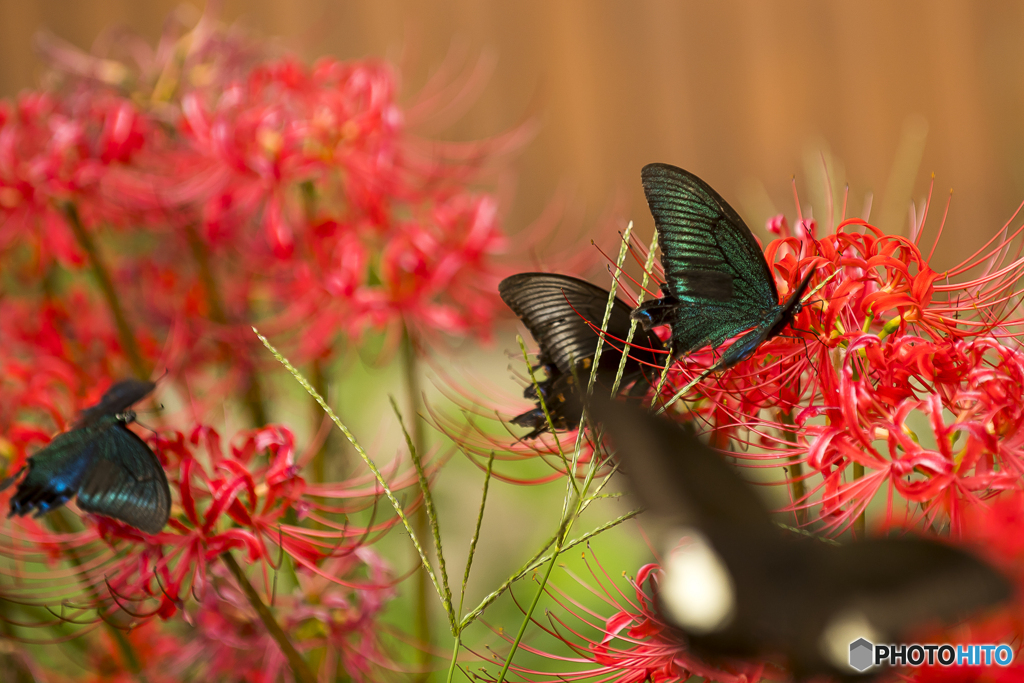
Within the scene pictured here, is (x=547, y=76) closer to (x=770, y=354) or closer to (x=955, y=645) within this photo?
(x=770, y=354)

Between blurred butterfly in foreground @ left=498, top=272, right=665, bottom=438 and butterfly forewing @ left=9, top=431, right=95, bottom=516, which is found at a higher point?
blurred butterfly in foreground @ left=498, top=272, right=665, bottom=438

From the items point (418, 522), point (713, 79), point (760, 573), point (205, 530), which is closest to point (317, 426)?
point (418, 522)

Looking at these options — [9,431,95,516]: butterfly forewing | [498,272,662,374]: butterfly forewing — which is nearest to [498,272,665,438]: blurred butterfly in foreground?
[498,272,662,374]: butterfly forewing

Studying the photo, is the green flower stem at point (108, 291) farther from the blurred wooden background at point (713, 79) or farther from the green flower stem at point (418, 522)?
the blurred wooden background at point (713, 79)

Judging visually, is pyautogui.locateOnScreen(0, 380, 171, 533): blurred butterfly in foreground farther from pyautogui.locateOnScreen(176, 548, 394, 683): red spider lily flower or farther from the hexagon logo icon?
the hexagon logo icon

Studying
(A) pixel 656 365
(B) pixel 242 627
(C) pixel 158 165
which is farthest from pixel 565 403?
(C) pixel 158 165

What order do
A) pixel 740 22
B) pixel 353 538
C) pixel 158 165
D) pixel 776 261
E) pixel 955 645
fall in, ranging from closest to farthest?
pixel 955 645
pixel 776 261
pixel 353 538
pixel 158 165
pixel 740 22

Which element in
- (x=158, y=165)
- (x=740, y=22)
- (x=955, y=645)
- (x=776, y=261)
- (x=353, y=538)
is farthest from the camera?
(x=740, y=22)

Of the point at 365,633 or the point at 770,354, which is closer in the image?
the point at 770,354
